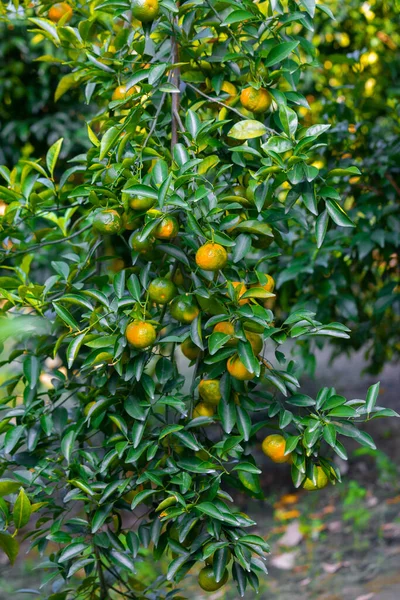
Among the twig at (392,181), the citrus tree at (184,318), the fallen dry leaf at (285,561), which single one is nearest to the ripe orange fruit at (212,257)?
the citrus tree at (184,318)

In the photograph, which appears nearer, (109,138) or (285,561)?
(109,138)

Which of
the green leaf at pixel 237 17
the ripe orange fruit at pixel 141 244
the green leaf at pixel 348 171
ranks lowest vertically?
the ripe orange fruit at pixel 141 244

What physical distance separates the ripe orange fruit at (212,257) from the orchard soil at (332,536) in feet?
4.69

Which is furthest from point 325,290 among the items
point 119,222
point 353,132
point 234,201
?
point 119,222

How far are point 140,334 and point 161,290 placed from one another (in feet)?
0.27

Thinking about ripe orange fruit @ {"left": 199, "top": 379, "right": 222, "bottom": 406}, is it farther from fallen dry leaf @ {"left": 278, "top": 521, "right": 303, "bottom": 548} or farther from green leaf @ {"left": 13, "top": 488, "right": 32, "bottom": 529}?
A: fallen dry leaf @ {"left": 278, "top": 521, "right": 303, "bottom": 548}

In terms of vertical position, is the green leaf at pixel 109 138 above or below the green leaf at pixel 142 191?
above

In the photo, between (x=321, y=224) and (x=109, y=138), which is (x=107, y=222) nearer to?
(x=109, y=138)

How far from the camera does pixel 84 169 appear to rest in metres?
1.17

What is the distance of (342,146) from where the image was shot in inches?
73.4

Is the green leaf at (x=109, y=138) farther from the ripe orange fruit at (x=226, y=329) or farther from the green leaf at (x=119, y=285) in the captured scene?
the ripe orange fruit at (x=226, y=329)

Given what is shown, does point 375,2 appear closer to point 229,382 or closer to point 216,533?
point 229,382

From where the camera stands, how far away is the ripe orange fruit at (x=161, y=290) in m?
0.97

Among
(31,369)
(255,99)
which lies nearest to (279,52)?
(255,99)
